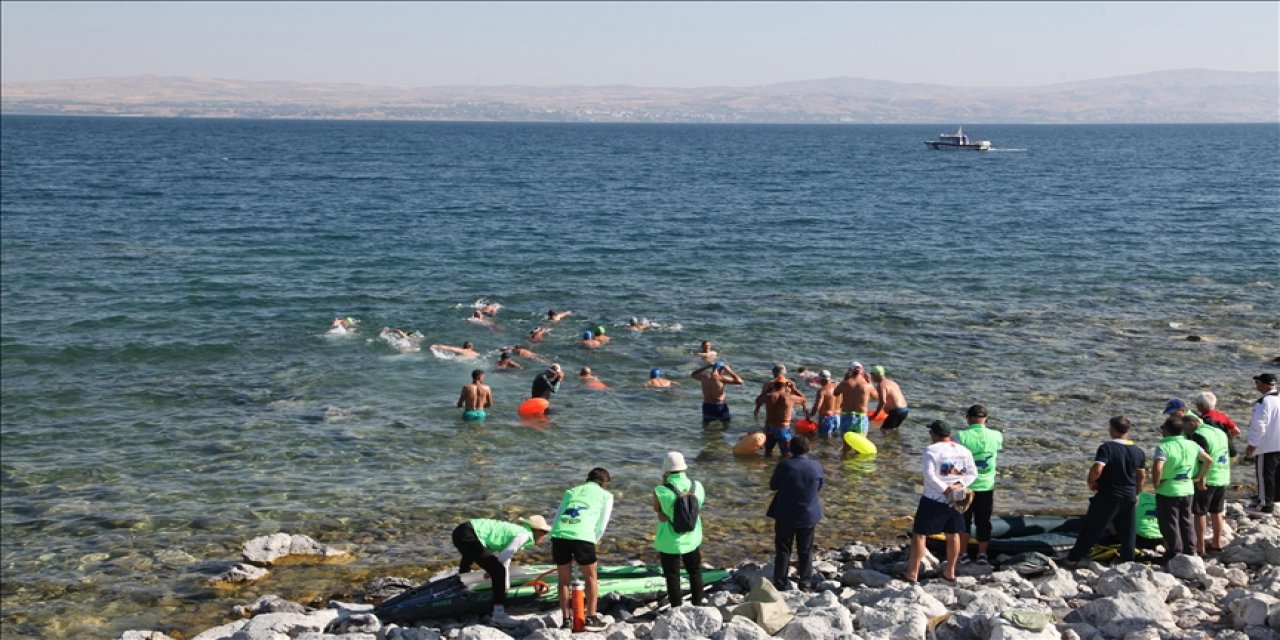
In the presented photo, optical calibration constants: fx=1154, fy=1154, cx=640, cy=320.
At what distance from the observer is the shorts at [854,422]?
65.9 ft

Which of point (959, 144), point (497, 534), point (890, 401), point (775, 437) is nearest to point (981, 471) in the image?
point (497, 534)

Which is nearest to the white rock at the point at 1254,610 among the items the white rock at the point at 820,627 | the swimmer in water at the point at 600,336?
the white rock at the point at 820,627

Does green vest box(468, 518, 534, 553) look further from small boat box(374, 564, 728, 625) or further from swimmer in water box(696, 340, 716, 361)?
swimmer in water box(696, 340, 716, 361)

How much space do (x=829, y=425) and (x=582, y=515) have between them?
9938 millimetres

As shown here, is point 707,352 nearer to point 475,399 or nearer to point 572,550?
point 475,399

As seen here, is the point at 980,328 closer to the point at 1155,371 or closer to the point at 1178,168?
the point at 1155,371

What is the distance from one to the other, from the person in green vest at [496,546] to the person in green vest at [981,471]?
4651 millimetres

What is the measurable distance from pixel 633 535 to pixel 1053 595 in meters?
6.16

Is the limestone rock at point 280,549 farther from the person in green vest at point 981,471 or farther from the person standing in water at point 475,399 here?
the person in green vest at point 981,471

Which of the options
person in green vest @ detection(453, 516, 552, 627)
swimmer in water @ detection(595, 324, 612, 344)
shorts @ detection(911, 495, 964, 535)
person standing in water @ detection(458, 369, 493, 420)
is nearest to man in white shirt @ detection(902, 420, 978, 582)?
shorts @ detection(911, 495, 964, 535)

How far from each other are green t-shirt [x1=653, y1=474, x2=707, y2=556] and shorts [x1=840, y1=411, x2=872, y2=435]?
29.5 feet

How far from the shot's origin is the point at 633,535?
628 inches

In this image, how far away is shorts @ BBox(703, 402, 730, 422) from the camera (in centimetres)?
2169

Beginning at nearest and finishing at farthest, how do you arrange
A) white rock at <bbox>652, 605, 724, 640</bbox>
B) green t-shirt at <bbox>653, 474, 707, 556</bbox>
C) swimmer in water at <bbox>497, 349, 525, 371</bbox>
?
white rock at <bbox>652, 605, 724, 640</bbox> < green t-shirt at <bbox>653, 474, 707, 556</bbox> < swimmer in water at <bbox>497, 349, 525, 371</bbox>
